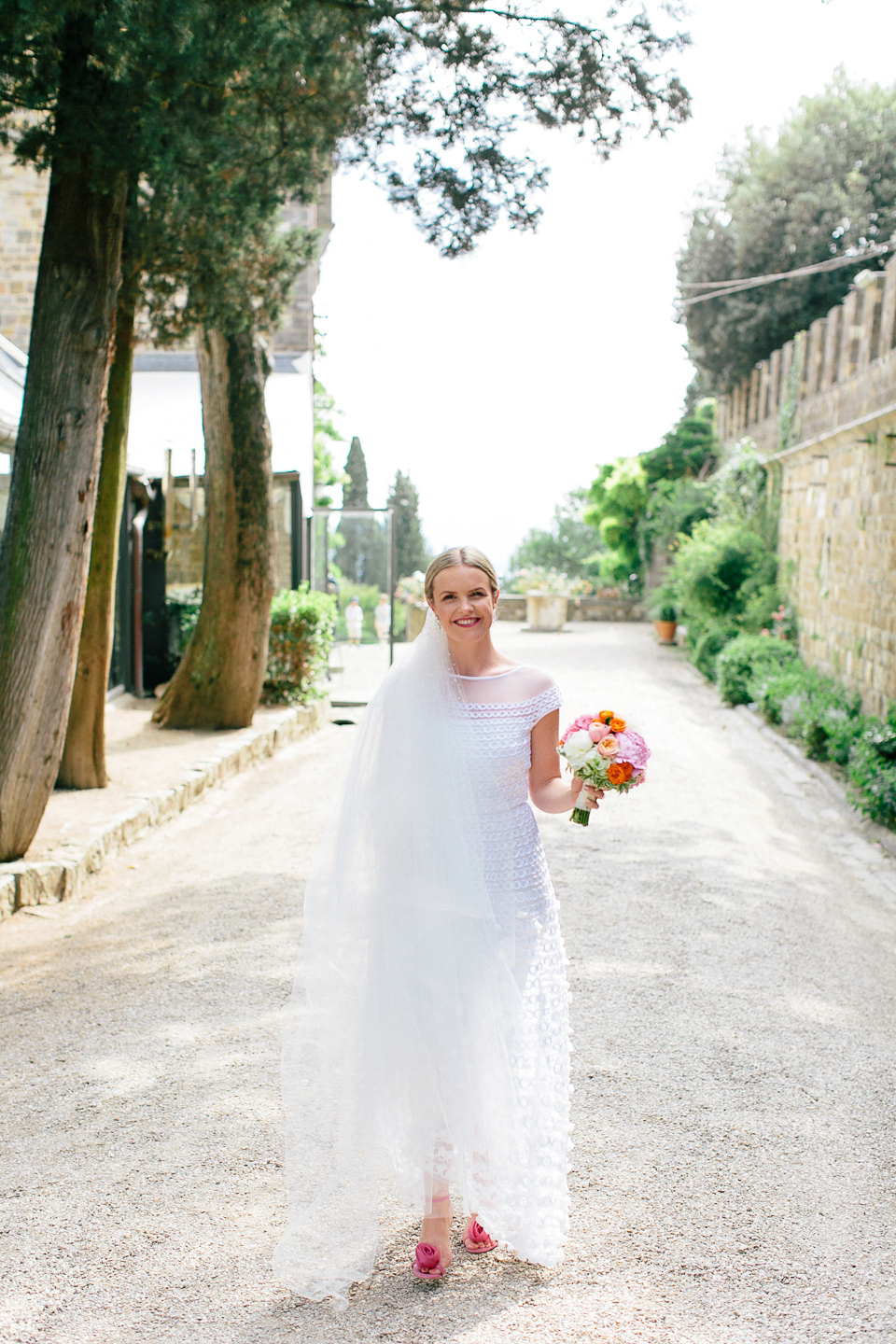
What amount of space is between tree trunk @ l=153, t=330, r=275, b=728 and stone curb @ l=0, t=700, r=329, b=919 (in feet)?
1.77

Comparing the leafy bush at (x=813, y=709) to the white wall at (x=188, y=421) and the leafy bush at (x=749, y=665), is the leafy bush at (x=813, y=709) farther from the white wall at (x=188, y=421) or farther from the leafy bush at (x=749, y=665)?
the white wall at (x=188, y=421)

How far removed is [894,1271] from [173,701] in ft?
28.7

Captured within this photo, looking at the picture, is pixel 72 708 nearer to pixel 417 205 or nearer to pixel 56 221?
pixel 56 221

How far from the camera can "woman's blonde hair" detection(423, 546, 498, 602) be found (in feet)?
8.62

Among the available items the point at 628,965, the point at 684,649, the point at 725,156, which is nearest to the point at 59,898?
the point at 628,965

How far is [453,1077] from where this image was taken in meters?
2.47

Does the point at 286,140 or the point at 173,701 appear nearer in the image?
the point at 286,140

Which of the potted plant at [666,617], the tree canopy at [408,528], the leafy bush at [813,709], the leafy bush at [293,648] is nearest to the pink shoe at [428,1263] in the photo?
the leafy bush at [813,709]

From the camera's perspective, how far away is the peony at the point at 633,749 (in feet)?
8.50

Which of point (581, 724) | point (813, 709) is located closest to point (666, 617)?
point (813, 709)

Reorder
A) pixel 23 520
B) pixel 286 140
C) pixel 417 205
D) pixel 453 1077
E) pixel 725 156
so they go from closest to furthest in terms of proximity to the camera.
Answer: pixel 453 1077
pixel 23 520
pixel 286 140
pixel 417 205
pixel 725 156

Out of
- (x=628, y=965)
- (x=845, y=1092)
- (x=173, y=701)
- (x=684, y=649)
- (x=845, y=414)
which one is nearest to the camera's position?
(x=845, y=1092)

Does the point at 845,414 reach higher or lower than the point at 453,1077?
higher

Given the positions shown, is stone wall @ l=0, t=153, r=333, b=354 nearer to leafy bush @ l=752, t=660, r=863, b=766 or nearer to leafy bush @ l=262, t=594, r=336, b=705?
leafy bush @ l=262, t=594, r=336, b=705
